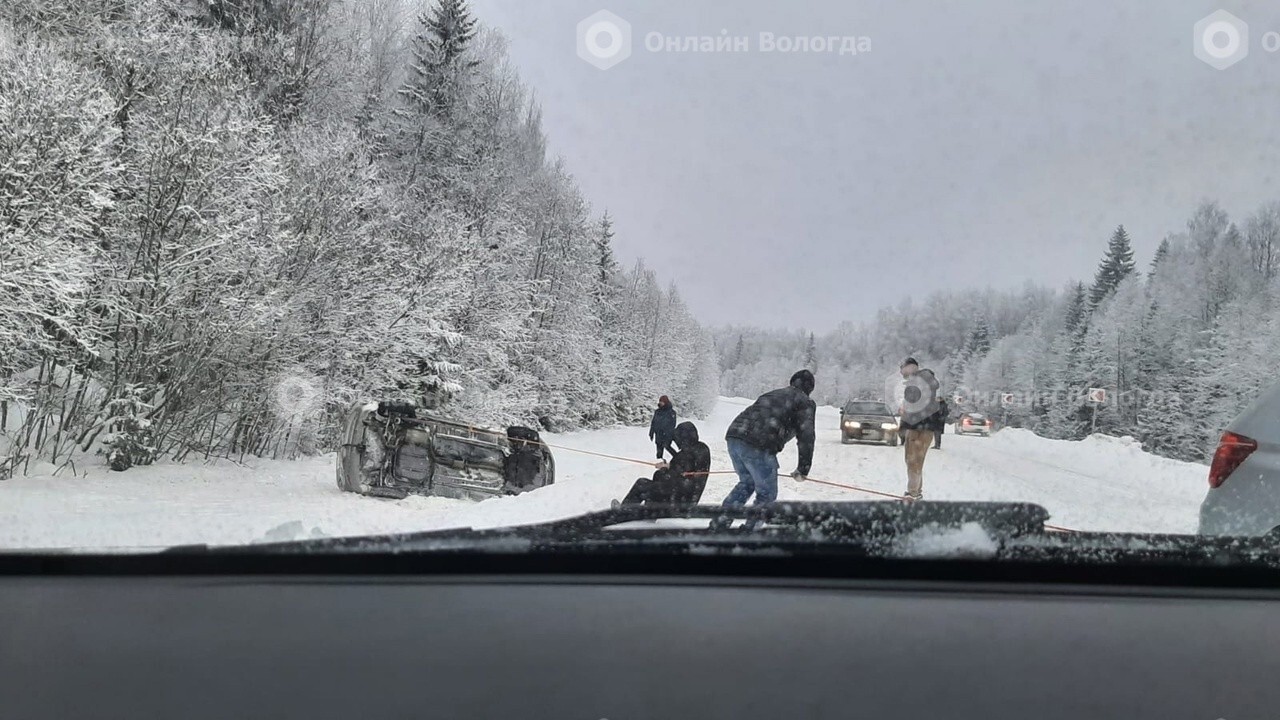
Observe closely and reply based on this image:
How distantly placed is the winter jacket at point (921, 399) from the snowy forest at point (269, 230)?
35.7ft

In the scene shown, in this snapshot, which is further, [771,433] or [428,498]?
[428,498]

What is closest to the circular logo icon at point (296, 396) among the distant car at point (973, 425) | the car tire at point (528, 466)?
the car tire at point (528, 466)

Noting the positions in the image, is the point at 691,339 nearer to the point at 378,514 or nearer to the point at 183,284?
the point at 183,284

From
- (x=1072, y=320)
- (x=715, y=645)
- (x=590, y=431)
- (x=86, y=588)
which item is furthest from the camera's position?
(x=1072, y=320)

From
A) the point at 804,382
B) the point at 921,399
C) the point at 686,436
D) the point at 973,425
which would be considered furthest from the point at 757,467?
the point at 973,425

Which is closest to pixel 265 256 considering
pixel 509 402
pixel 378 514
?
pixel 378 514

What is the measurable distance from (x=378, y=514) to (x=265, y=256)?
8027 mm

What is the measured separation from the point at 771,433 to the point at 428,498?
4860 millimetres

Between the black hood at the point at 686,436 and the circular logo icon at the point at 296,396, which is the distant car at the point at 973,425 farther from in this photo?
the black hood at the point at 686,436

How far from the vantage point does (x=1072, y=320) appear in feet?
111

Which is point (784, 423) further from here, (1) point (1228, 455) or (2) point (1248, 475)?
(2) point (1248, 475)

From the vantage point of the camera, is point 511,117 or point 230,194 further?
point 511,117

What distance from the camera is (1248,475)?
3787mm

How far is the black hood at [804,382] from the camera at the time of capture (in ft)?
25.1
